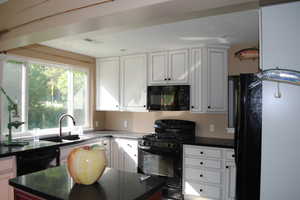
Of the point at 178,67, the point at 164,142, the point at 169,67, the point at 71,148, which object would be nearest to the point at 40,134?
the point at 71,148

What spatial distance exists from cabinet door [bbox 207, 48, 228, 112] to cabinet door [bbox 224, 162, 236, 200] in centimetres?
86

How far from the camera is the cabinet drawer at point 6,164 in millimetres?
2412

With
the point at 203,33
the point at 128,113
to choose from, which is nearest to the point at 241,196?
the point at 203,33

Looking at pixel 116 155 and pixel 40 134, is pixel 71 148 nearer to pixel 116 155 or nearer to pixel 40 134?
pixel 40 134

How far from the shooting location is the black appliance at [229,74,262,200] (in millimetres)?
1323

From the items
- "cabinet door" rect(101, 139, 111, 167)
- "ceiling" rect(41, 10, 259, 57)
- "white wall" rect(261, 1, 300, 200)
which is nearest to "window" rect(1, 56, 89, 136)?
"ceiling" rect(41, 10, 259, 57)

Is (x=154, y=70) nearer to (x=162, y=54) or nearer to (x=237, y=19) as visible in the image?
(x=162, y=54)

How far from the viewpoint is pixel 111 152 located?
4.08 m

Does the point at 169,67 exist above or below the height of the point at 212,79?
above

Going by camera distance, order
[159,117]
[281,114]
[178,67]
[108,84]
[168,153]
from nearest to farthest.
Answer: [281,114], [168,153], [178,67], [159,117], [108,84]

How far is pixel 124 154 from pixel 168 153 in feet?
3.00

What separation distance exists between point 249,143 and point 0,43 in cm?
241

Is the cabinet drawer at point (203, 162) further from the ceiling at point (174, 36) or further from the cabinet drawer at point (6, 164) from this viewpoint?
the cabinet drawer at point (6, 164)

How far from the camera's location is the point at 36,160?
2693 millimetres
